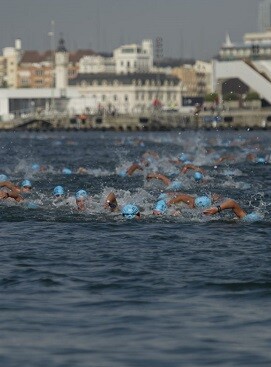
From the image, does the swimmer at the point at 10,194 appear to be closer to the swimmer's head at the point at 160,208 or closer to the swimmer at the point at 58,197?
the swimmer at the point at 58,197

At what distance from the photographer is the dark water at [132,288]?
18.5 meters

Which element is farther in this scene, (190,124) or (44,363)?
(190,124)

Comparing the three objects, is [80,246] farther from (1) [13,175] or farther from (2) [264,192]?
(1) [13,175]

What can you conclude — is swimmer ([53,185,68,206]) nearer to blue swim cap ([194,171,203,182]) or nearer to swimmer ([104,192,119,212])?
swimmer ([104,192,119,212])

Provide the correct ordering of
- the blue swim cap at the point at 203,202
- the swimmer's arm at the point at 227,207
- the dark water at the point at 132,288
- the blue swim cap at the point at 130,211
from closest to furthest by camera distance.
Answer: the dark water at the point at 132,288
the swimmer's arm at the point at 227,207
the blue swim cap at the point at 130,211
the blue swim cap at the point at 203,202

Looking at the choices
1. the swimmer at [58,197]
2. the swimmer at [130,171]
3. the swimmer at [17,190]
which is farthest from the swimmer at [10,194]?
the swimmer at [130,171]

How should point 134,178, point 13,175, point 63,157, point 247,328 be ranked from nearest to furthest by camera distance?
1. point 247,328
2. point 134,178
3. point 13,175
4. point 63,157

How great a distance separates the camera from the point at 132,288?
75.9 feet

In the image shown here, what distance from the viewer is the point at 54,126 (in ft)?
585

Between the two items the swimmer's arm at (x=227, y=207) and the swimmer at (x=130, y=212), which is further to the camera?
the swimmer at (x=130, y=212)

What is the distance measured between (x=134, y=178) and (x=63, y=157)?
29729 millimetres

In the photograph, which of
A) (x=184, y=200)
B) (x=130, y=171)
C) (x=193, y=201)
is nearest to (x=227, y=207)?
(x=193, y=201)

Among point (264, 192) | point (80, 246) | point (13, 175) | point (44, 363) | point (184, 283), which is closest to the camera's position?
point (44, 363)

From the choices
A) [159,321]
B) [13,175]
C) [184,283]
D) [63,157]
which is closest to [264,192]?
[13,175]
